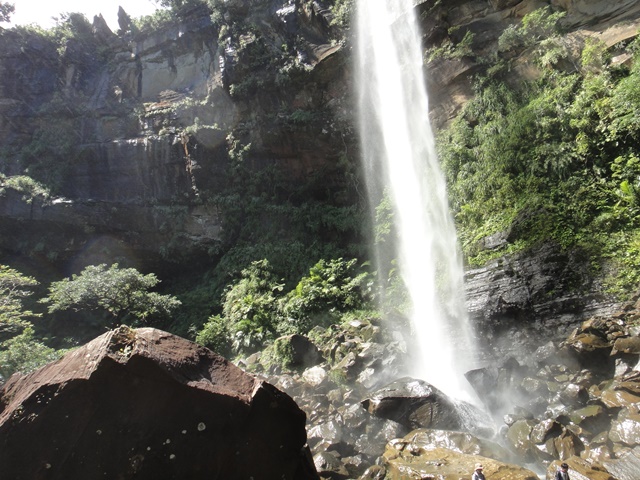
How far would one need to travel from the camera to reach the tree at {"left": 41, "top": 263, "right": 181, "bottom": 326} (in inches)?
555

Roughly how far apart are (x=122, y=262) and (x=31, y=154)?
333 inches

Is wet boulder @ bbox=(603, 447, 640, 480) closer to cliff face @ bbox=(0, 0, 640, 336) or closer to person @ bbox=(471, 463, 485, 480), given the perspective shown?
person @ bbox=(471, 463, 485, 480)

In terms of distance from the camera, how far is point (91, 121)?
2244 cm

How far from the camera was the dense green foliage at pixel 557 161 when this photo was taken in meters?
8.35

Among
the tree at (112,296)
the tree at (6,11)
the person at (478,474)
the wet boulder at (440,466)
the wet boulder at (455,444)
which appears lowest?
the wet boulder at (455,444)

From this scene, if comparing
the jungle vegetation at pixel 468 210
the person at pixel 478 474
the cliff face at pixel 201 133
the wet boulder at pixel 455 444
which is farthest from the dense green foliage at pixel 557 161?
the person at pixel 478 474

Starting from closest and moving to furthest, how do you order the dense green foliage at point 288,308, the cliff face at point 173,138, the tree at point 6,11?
1. the dense green foliage at point 288,308
2. the cliff face at point 173,138
3. the tree at point 6,11

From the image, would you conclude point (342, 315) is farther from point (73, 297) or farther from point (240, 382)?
point (73, 297)

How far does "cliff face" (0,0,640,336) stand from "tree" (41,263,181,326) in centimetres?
408

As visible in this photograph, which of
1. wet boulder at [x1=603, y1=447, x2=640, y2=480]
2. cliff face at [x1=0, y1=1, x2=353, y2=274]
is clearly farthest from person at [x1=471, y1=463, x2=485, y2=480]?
cliff face at [x1=0, y1=1, x2=353, y2=274]

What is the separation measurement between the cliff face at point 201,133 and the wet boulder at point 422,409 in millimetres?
10410

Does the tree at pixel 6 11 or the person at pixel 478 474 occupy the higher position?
the tree at pixel 6 11

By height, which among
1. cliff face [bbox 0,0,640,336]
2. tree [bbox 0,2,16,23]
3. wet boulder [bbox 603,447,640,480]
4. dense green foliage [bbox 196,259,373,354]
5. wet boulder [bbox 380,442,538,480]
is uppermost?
tree [bbox 0,2,16,23]

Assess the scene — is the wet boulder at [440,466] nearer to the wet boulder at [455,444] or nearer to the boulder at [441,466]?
the boulder at [441,466]
